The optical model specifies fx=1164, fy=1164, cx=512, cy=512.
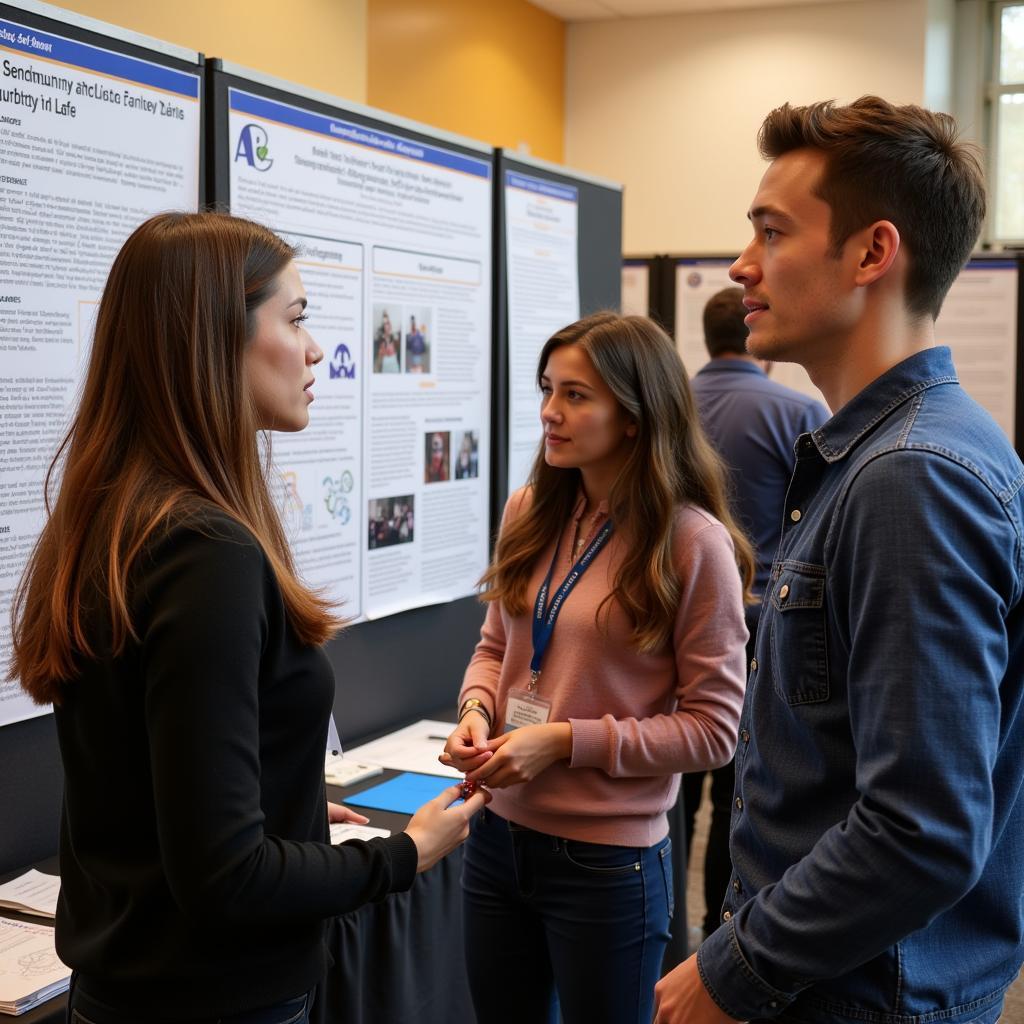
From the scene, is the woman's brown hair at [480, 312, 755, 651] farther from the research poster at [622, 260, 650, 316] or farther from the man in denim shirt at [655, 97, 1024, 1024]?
the research poster at [622, 260, 650, 316]

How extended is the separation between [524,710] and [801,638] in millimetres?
794

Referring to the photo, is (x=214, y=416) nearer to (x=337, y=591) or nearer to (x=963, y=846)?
(x=963, y=846)

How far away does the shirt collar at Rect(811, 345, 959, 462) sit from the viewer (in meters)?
1.10

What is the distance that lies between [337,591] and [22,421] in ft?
2.87

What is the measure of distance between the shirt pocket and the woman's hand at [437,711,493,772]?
660 millimetres

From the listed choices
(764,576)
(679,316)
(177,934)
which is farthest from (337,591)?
(679,316)

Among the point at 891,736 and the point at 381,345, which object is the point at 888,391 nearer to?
the point at 891,736

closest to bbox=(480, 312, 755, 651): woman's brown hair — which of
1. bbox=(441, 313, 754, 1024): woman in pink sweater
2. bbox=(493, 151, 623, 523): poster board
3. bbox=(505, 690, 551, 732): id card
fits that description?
bbox=(441, 313, 754, 1024): woman in pink sweater

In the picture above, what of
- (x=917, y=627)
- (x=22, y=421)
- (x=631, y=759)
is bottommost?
(x=631, y=759)

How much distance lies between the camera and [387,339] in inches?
105

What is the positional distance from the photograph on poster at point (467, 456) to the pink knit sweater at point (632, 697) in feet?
3.74

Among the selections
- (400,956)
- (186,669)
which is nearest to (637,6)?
(400,956)

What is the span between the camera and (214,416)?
113 centimetres

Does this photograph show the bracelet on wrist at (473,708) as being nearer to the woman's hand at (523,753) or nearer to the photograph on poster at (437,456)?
the woman's hand at (523,753)
